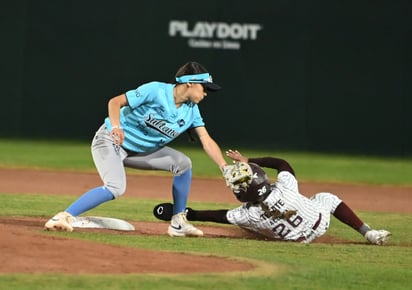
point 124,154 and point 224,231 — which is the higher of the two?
point 124,154

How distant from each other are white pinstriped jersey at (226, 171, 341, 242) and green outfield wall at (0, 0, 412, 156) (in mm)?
10546

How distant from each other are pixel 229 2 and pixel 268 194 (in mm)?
11290

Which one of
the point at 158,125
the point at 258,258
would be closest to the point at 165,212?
the point at 158,125

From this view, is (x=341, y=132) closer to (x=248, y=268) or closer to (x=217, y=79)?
(x=217, y=79)

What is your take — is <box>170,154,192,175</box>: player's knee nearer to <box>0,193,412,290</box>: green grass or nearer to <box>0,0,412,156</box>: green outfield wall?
<box>0,193,412,290</box>: green grass

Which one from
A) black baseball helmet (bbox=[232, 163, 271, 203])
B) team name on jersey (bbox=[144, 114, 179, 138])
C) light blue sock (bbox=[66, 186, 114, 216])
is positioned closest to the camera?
black baseball helmet (bbox=[232, 163, 271, 203])

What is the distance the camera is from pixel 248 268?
6773mm

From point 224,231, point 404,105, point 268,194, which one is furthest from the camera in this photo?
point 404,105

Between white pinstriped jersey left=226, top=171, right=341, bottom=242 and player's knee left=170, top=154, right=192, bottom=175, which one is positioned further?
player's knee left=170, top=154, right=192, bottom=175

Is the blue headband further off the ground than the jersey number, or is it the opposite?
the blue headband

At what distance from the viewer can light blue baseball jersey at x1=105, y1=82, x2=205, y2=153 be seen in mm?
8328

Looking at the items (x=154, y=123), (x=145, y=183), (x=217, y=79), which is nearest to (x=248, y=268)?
(x=154, y=123)

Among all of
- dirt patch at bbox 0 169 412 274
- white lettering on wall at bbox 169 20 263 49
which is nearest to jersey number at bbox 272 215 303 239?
dirt patch at bbox 0 169 412 274

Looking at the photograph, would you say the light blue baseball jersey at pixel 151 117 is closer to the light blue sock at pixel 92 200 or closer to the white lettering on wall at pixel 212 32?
the light blue sock at pixel 92 200
